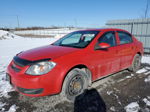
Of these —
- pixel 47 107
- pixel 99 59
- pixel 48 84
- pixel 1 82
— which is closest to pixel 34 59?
pixel 48 84

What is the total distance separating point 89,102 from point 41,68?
4.30 feet

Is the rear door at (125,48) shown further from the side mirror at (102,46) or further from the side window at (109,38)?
the side mirror at (102,46)

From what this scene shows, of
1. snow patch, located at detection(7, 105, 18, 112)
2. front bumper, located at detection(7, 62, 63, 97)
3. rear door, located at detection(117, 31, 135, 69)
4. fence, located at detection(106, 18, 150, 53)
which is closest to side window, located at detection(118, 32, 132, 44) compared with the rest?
rear door, located at detection(117, 31, 135, 69)

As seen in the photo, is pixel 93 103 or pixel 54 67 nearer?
pixel 54 67

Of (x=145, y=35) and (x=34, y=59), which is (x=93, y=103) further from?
(x=145, y=35)

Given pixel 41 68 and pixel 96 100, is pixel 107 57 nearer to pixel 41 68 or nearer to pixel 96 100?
pixel 96 100

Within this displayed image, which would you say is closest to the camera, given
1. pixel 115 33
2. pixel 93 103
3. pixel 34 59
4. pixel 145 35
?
pixel 34 59

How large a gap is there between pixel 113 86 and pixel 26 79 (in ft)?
7.85

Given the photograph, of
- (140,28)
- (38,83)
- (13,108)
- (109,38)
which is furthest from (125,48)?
(140,28)

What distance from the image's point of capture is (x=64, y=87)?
2414 millimetres

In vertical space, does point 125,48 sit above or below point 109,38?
below

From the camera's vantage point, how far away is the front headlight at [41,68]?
2174 millimetres

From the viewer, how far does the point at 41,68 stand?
2195mm

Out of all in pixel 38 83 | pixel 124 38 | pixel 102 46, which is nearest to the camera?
pixel 38 83
